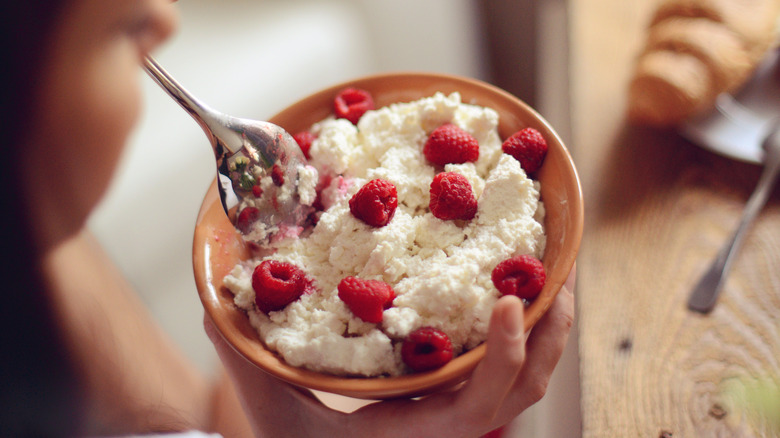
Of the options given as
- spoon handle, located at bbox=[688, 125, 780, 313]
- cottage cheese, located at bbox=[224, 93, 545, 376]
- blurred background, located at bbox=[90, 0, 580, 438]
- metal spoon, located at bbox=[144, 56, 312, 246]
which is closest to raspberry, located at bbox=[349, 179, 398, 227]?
cottage cheese, located at bbox=[224, 93, 545, 376]

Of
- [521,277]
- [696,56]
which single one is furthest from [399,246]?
[696,56]

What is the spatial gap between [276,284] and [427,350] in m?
0.26

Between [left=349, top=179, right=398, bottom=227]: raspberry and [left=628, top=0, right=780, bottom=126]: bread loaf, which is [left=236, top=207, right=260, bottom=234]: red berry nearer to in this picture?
[left=349, top=179, right=398, bottom=227]: raspberry

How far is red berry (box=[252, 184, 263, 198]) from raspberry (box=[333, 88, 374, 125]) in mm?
245

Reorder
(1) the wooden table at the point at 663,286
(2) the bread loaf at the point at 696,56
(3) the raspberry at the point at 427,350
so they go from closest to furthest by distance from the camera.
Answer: (3) the raspberry at the point at 427,350 < (1) the wooden table at the point at 663,286 < (2) the bread loaf at the point at 696,56

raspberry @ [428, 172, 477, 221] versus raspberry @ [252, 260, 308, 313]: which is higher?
raspberry @ [428, 172, 477, 221]

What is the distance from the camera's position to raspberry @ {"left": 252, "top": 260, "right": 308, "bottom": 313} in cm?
80

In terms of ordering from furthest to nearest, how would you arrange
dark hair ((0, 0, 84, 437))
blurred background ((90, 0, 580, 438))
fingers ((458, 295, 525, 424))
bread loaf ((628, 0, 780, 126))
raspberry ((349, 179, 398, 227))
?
blurred background ((90, 0, 580, 438)) → bread loaf ((628, 0, 780, 126)) → raspberry ((349, 179, 398, 227)) → fingers ((458, 295, 525, 424)) → dark hair ((0, 0, 84, 437))

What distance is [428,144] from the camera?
918mm

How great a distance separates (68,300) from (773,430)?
1.14 meters

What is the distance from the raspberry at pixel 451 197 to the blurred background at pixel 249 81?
1.55 ft

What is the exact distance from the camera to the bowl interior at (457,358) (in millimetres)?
717

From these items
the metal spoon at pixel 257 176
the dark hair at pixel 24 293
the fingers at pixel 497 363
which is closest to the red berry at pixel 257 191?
the metal spoon at pixel 257 176

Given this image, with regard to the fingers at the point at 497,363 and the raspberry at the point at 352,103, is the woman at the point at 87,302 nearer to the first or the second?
the fingers at the point at 497,363
